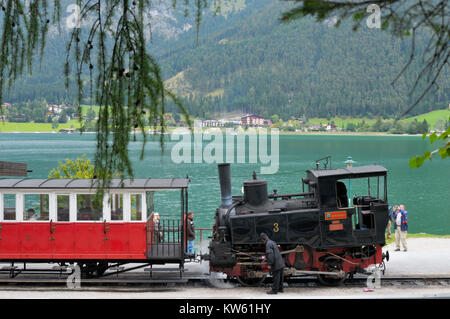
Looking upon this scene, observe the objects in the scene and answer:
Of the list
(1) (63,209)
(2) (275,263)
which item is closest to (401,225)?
(2) (275,263)

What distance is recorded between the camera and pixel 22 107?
15662 centimetres

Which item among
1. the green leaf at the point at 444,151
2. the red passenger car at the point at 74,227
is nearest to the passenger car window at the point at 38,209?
the red passenger car at the point at 74,227

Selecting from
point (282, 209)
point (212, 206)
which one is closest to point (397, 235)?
point (282, 209)

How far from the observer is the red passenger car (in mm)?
12664

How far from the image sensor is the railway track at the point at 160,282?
12680 mm

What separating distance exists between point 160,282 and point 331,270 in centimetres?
432

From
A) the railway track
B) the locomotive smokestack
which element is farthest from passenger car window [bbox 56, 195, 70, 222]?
the locomotive smokestack

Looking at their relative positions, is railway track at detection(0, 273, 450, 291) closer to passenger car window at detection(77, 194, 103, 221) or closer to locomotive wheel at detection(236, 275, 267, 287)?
locomotive wheel at detection(236, 275, 267, 287)

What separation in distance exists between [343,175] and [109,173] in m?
9.61

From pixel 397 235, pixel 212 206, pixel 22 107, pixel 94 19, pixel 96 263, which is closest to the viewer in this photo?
pixel 94 19

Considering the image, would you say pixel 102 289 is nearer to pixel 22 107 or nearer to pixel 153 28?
pixel 153 28

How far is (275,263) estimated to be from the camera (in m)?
11.6

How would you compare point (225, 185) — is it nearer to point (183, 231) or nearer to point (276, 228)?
point (183, 231)

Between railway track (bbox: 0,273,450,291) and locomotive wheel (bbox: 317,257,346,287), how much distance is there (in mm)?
144
